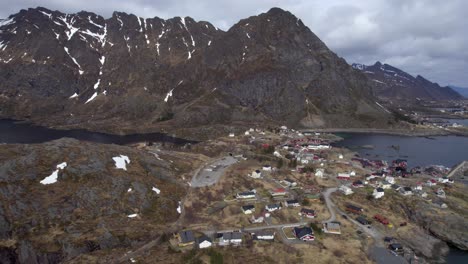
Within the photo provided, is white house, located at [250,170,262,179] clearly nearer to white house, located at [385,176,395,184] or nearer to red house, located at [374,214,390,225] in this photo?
red house, located at [374,214,390,225]

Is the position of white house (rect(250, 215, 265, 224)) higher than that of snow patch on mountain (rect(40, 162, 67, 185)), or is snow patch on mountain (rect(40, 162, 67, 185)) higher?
snow patch on mountain (rect(40, 162, 67, 185))

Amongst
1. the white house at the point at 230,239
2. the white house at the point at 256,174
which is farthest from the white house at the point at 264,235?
the white house at the point at 256,174

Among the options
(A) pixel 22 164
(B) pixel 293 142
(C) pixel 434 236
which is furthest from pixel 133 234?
(B) pixel 293 142

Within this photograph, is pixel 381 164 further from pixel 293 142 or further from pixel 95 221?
pixel 95 221

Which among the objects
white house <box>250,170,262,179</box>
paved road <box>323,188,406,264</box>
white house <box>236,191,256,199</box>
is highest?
white house <box>250,170,262,179</box>

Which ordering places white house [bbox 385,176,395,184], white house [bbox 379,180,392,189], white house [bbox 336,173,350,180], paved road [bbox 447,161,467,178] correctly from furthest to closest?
paved road [bbox 447,161,467,178], white house [bbox 336,173,350,180], white house [bbox 385,176,395,184], white house [bbox 379,180,392,189]

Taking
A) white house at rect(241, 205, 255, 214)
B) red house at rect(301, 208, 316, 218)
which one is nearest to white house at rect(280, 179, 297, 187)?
red house at rect(301, 208, 316, 218)

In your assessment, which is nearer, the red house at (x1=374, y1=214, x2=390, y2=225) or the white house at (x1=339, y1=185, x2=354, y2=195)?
the red house at (x1=374, y1=214, x2=390, y2=225)

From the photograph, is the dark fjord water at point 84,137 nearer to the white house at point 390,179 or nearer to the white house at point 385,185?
the white house at point 390,179
